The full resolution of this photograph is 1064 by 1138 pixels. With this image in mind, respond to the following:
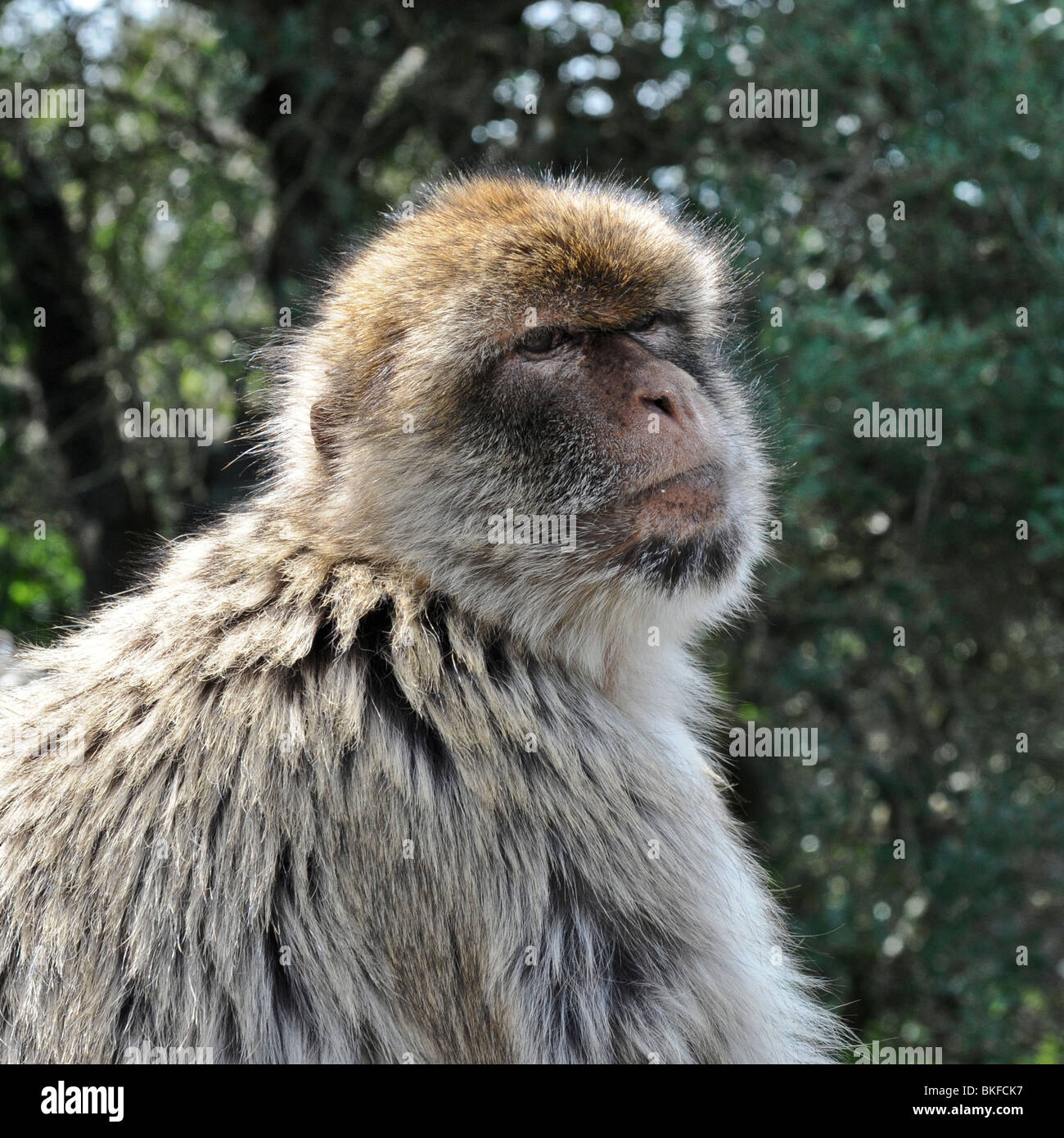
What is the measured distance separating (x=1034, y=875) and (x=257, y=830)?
442cm

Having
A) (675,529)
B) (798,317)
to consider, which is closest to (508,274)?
(675,529)

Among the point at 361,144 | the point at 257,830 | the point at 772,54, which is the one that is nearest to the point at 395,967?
the point at 257,830

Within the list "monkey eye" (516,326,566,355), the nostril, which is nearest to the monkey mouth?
the nostril

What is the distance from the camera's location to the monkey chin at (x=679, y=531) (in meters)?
2.79

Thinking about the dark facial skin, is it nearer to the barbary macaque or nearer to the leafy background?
the barbary macaque

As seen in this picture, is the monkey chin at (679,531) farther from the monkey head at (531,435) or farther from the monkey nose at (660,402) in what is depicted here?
the monkey nose at (660,402)

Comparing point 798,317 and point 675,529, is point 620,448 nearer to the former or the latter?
point 675,529

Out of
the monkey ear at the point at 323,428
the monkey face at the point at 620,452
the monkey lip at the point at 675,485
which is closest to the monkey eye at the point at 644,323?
the monkey face at the point at 620,452

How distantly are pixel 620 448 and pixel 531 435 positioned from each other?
0.71 feet

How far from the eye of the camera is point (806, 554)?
224 inches

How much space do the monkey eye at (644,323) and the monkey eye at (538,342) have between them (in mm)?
222

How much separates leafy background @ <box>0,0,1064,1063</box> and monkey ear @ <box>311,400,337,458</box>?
2.41 ft

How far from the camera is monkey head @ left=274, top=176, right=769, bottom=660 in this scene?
2797 mm

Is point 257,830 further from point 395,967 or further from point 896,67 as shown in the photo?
point 896,67
